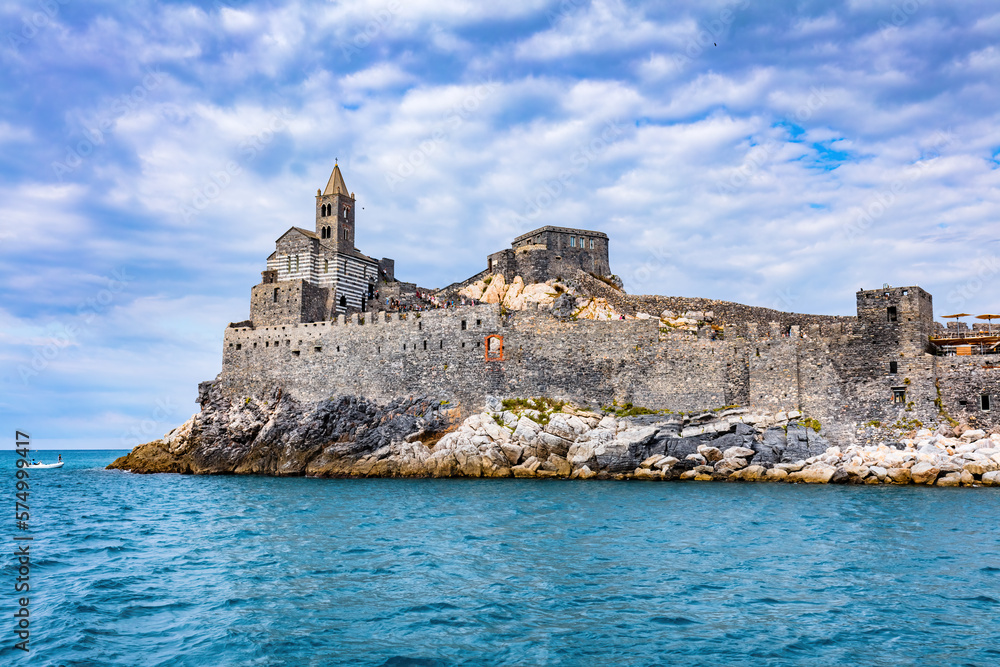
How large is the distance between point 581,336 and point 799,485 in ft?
39.7

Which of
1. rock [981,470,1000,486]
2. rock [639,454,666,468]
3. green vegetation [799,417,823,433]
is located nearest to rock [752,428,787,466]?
green vegetation [799,417,823,433]

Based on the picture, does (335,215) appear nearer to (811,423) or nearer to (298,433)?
(298,433)

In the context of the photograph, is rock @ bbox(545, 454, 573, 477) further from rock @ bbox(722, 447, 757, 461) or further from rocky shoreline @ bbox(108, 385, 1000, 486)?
rock @ bbox(722, 447, 757, 461)

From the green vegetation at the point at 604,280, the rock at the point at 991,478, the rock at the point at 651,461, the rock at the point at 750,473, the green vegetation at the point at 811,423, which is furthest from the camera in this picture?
the green vegetation at the point at 604,280

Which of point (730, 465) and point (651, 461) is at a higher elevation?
point (651, 461)

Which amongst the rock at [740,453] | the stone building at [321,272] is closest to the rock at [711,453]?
the rock at [740,453]

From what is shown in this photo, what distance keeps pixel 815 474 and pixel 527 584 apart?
1998 cm

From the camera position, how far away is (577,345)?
35.0 metres

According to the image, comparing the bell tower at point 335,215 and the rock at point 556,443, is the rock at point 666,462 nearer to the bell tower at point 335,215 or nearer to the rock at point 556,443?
the rock at point 556,443

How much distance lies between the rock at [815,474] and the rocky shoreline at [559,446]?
1.6 inches

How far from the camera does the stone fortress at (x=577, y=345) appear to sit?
95.6ft

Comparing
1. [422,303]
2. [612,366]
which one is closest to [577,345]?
[612,366]

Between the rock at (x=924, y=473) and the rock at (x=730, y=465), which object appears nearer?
the rock at (x=924, y=473)

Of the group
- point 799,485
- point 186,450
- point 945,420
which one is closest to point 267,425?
point 186,450
